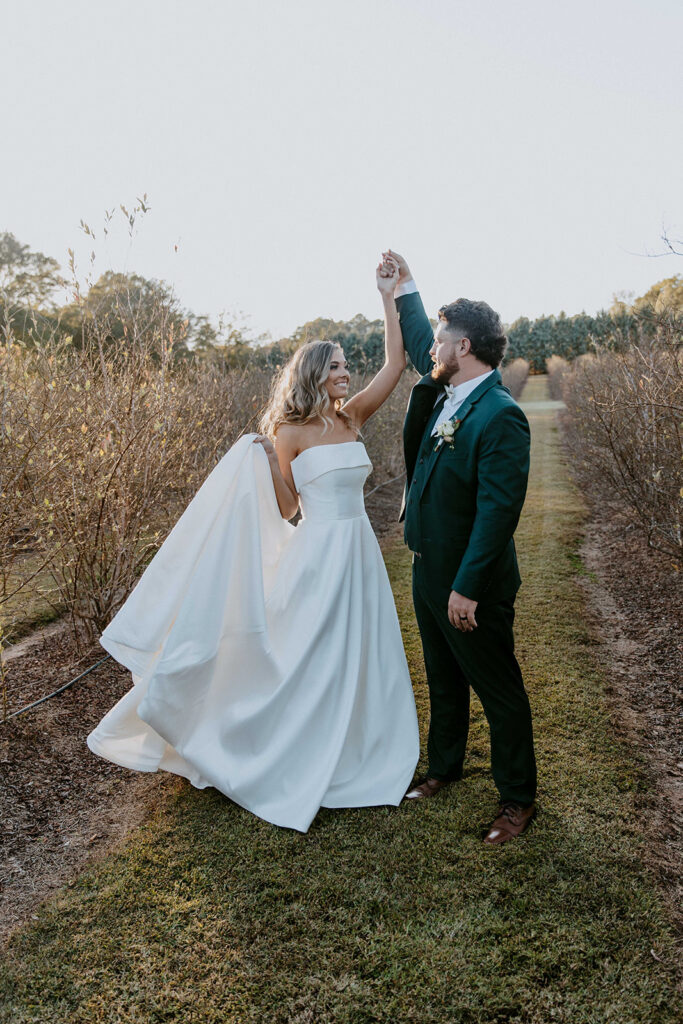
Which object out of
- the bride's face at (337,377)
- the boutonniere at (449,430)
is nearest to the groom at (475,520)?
the boutonniere at (449,430)

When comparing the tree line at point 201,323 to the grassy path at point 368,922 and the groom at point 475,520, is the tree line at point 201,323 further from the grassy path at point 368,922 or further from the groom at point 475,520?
the grassy path at point 368,922

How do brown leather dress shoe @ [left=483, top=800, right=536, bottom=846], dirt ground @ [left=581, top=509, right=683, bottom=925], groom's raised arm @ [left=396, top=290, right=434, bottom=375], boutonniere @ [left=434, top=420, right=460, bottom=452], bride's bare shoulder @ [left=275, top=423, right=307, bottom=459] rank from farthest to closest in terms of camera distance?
bride's bare shoulder @ [left=275, top=423, right=307, bottom=459], groom's raised arm @ [left=396, top=290, right=434, bottom=375], dirt ground @ [left=581, top=509, right=683, bottom=925], brown leather dress shoe @ [left=483, top=800, right=536, bottom=846], boutonniere @ [left=434, top=420, right=460, bottom=452]

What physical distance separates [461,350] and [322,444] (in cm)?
98

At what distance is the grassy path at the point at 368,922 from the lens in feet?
7.50

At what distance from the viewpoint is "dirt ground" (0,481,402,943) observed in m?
3.08

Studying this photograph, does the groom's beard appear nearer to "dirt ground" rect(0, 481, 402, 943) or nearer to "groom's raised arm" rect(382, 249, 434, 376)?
"groom's raised arm" rect(382, 249, 434, 376)

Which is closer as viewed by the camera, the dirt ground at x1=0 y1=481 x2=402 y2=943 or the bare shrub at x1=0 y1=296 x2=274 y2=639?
the dirt ground at x1=0 y1=481 x2=402 y2=943

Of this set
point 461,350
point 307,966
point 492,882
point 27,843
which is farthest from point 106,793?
point 461,350

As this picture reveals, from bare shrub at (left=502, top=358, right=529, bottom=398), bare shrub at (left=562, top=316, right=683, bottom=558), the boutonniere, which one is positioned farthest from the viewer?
bare shrub at (left=502, top=358, right=529, bottom=398)

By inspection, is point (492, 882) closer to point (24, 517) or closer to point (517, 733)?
A: point (517, 733)

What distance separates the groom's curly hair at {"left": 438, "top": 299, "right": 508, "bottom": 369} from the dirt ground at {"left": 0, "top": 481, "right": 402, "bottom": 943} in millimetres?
2648

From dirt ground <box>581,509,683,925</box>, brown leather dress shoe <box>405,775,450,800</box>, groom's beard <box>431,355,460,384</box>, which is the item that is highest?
groom's beard <box>431,355,460,384</box>

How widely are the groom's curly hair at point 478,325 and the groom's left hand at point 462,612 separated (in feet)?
3.19


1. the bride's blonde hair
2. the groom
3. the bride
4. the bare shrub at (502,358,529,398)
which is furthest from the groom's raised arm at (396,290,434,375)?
the bare shrub at (502,358,529,398)
